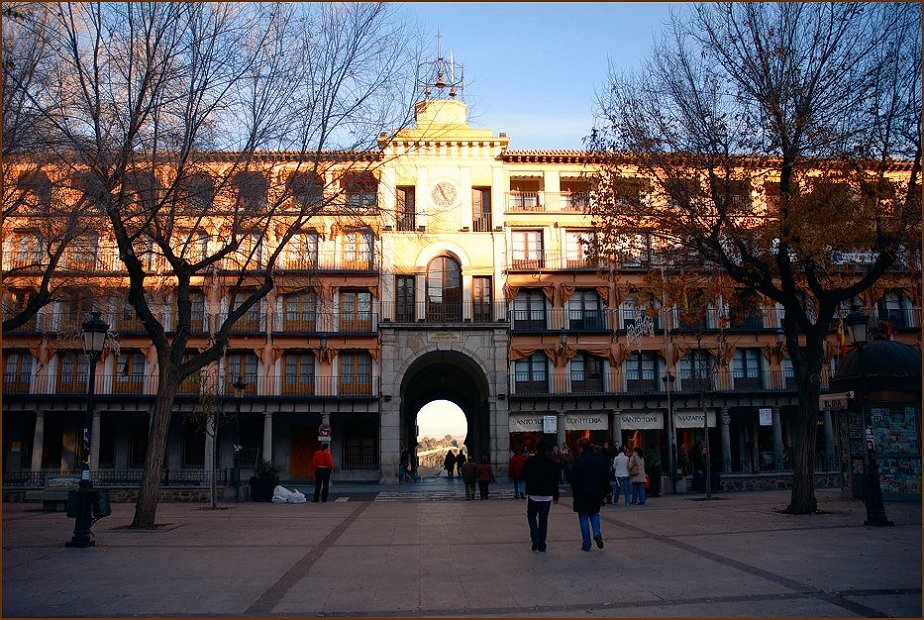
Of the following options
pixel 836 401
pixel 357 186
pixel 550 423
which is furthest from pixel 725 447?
pixel 357 186

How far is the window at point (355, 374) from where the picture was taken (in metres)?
37.8

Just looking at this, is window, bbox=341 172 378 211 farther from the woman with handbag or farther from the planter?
the planter

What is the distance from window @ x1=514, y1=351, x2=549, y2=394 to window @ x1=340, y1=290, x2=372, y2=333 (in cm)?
831

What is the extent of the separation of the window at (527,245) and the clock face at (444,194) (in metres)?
4.09

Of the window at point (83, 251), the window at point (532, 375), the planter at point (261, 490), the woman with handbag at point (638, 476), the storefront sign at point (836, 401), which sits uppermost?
the window at point (83, 251)

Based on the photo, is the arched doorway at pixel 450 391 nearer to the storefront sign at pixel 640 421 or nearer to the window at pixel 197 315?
the storefront sign at pixel 640 421

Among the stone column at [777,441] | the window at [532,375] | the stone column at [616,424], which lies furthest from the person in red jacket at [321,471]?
the stone column at [777,441]

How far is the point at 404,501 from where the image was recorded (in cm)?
2423

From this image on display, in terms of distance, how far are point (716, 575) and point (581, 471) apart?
2.63 metres

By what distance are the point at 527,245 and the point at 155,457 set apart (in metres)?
27.1

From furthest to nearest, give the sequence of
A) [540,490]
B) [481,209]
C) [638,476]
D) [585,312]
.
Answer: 1. [585,312]
2. [481,209]
3. [638,476]
4. [540,490]

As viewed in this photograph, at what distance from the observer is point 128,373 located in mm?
37438

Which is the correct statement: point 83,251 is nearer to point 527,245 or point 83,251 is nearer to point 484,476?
point 484,476

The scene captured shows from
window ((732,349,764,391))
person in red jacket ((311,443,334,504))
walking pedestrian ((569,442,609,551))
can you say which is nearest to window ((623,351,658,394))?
window ((732,349,764,391))
